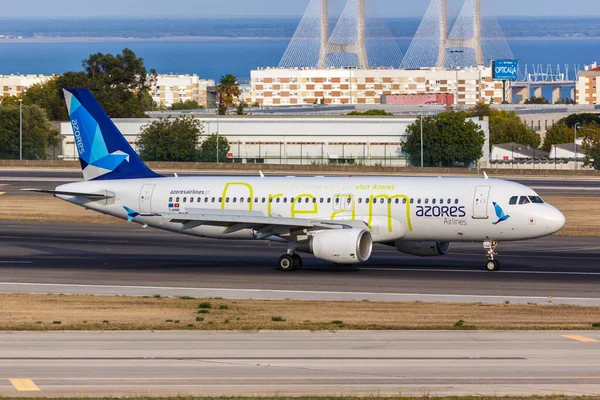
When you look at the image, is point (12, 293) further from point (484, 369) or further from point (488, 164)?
point (488, 164)

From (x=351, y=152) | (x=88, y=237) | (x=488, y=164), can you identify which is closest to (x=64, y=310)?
(x=88, y=237)

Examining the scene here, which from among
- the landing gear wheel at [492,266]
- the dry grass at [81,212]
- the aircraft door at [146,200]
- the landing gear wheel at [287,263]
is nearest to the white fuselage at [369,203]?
the aircraft door at [146,200]

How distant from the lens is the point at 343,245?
1698 inches

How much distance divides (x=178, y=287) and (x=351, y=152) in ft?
286

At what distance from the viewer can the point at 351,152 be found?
127125 mm

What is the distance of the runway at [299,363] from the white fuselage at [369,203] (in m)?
14.1

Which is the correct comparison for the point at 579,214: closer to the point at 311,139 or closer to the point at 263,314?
the point at 263,314

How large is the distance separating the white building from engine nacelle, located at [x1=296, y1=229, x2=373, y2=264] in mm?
80926

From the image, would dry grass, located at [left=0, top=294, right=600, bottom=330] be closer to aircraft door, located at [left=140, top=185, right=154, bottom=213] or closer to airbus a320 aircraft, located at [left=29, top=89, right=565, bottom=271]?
airbus a320 aircraft, located at [left=29, top=89, right=565, bottom=271]

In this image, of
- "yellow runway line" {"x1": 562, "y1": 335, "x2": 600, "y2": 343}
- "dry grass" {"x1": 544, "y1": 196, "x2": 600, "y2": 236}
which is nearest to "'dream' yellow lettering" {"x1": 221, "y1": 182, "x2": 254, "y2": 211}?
"yellow runway line" {"x1": 562, "y1": 335, "x2": 600, "y2": 343}

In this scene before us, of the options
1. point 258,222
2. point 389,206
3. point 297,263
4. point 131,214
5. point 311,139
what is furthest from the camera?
point 311,139

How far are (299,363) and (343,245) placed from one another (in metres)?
17.5

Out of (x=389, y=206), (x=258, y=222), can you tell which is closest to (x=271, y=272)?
(x=258, y=222)

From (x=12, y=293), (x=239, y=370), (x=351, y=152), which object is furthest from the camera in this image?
(x=351, y=152)
